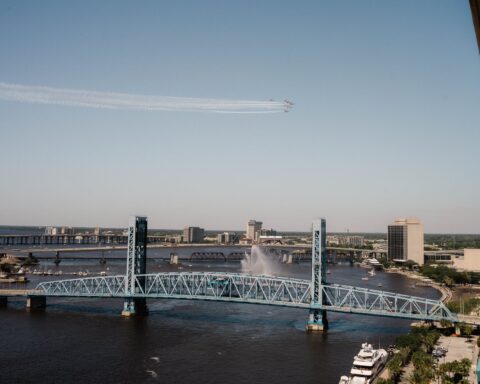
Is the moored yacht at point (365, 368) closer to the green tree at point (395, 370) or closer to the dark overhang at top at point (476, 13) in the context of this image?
the green tree at point (395, 370)

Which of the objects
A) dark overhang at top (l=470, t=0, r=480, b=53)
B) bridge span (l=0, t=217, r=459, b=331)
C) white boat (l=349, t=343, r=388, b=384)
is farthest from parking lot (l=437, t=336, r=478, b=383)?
dark overhang at top (l=470, t=0, r=480, b=53)

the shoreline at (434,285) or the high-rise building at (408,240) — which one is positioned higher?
the high-rise building at (408,240)

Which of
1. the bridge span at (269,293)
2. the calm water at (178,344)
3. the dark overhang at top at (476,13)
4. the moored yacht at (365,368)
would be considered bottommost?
the calm water at (178,344)

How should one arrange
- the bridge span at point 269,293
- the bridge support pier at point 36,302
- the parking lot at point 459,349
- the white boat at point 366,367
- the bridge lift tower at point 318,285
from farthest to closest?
the bridge support pier at point 36,302
the bridge lift tower at point 318,285
the bridge span at point 269,293
the parking lot at point 459,349
the white boat at point 366,367

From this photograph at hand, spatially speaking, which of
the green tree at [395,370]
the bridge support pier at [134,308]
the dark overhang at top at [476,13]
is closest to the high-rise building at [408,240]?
the bridge support pier at [134,308]

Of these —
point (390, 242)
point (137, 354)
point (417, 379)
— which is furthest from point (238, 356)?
point (390, 242)

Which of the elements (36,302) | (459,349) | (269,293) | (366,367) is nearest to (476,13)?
(366,367)

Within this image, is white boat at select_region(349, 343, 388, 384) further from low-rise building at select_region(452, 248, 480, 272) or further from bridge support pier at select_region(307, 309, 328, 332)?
low-rise building at select_region(452, 248, 480, 272)

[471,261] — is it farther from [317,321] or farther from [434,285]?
[317,321]
